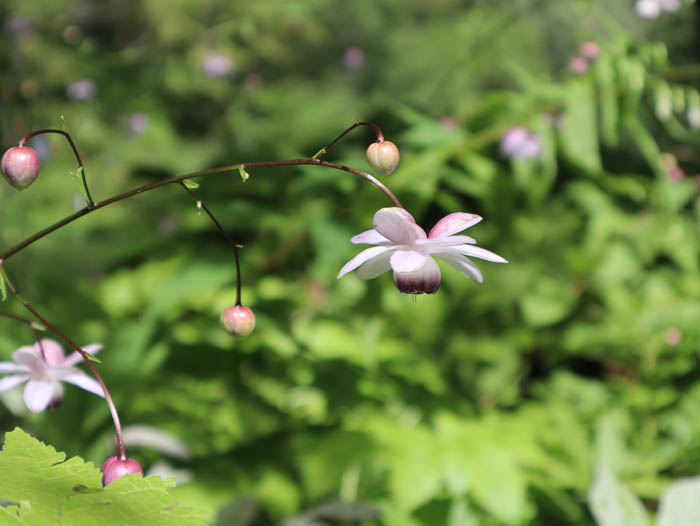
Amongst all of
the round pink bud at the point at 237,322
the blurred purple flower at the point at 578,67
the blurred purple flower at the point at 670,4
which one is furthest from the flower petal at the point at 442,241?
the blurred purple flower at the point at 670,4

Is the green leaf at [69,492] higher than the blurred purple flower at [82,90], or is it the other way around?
the blurred purple flower at [82,90]

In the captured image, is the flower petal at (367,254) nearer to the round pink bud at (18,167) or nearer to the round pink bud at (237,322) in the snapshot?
the round pink bud at (237,322)

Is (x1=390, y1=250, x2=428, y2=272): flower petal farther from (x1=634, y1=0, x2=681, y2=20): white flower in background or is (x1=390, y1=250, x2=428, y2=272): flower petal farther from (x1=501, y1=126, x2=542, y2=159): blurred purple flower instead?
(x1=634, y1=0, x2=681, y2=20): white flower in background

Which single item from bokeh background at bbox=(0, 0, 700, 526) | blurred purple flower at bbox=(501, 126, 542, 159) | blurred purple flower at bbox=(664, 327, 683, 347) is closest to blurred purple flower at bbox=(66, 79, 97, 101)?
bokeh background at bbox=(0, 0, 700, 526)

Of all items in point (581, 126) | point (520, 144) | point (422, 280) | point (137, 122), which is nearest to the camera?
point (422, 280)

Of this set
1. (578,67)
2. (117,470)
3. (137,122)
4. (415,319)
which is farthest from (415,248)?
(137,122)

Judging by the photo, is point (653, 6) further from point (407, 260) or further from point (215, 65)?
point (215, 65)
